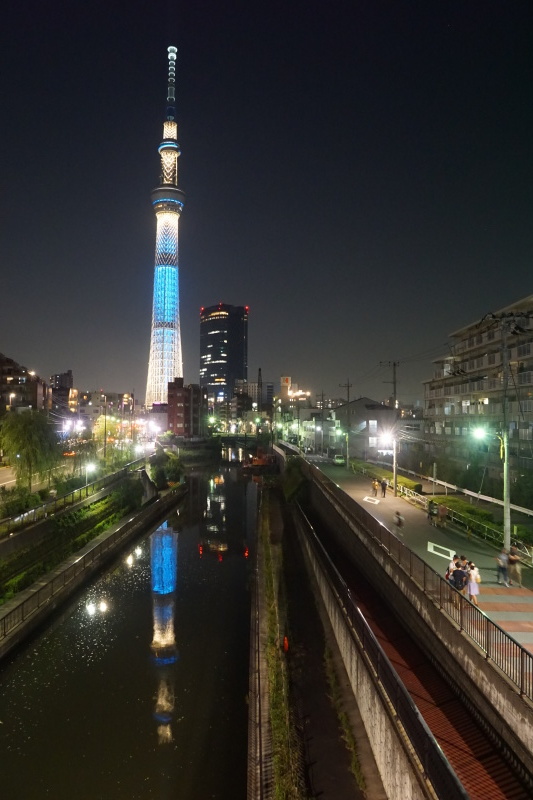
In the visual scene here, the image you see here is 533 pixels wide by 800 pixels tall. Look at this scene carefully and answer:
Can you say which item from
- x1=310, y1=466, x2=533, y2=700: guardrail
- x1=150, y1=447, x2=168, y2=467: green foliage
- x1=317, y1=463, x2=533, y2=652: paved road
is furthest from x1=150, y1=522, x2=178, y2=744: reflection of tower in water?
x1=150, y1=447, x2=168, y2=467: green foliage

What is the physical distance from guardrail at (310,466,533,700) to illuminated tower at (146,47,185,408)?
88.7 m

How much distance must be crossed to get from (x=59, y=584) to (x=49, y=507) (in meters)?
5.90

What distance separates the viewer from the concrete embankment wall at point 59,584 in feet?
40.4

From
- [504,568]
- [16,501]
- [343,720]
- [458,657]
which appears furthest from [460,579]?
[16,501]

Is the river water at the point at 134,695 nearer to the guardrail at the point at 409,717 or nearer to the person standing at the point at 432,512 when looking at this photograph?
the guardrail at the point at 409,717

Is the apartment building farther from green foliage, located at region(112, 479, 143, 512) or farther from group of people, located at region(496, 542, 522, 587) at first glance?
green foliage, located at region(112, 479, 143, 512)

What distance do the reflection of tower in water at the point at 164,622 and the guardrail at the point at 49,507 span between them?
4216 millimetres

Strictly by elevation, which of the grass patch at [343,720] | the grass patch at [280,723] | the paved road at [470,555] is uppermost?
the paved road at [470,555]

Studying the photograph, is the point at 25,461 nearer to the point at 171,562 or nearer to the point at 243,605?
the point at 171,562

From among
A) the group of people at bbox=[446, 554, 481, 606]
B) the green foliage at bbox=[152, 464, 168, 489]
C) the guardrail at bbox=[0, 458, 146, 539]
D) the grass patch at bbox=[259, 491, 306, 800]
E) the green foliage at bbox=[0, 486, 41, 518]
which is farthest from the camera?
the green foliage at bbox=[152, 464, 168, 489]

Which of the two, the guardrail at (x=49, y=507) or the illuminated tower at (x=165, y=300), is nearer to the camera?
the guardrail at (x=49, y=507)

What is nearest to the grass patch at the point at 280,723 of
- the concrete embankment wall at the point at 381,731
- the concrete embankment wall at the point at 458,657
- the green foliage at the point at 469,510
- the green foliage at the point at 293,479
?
the concrete embankment wall at the point at 381,731

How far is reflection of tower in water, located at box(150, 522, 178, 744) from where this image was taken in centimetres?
1002

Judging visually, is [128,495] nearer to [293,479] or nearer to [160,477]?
[160,477]
